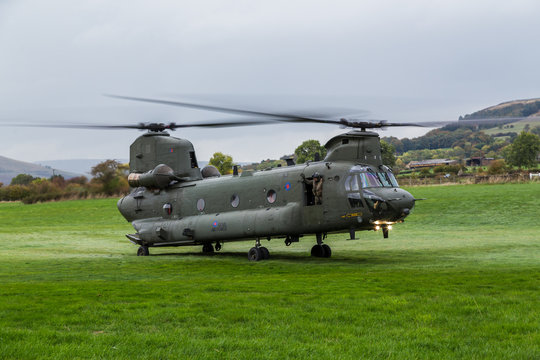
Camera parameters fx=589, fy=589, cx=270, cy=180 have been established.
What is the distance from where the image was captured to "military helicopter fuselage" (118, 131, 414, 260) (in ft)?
71.4

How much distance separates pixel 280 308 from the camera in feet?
35.2

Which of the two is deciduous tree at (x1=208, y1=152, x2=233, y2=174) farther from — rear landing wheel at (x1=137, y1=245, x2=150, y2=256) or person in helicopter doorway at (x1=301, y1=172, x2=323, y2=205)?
person in helicopter doorway at (x1=301, y1=172, x2=323, y2=205)

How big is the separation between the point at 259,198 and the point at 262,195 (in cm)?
20

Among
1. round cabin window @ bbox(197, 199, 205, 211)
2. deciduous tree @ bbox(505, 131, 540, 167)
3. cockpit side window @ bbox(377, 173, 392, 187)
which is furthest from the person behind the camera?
deciduous tree @ bbox(505, 131, 540, 167)

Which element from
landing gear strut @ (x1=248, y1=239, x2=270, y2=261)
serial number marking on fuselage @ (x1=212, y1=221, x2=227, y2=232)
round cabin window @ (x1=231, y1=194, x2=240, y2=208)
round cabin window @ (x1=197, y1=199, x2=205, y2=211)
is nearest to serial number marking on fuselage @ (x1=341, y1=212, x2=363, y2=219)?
landing gear strut @ (x1=248, y1=239, x2=270, y2=261)

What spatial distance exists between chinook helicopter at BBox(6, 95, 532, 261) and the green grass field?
4.85ft

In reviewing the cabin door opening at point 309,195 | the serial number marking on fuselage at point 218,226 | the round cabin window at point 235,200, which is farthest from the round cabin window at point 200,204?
the cabin door opening at point 309,195

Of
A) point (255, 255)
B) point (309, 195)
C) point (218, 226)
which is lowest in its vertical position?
point (255, 255)

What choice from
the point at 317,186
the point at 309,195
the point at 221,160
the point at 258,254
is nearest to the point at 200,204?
the point at 258,254

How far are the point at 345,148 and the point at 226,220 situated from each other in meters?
6.08

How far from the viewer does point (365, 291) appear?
41.6ft

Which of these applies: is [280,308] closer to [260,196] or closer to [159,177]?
[260,196]

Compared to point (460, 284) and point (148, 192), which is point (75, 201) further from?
point (460, 284)

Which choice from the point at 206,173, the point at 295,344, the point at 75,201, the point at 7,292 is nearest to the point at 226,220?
the point at 206,173
